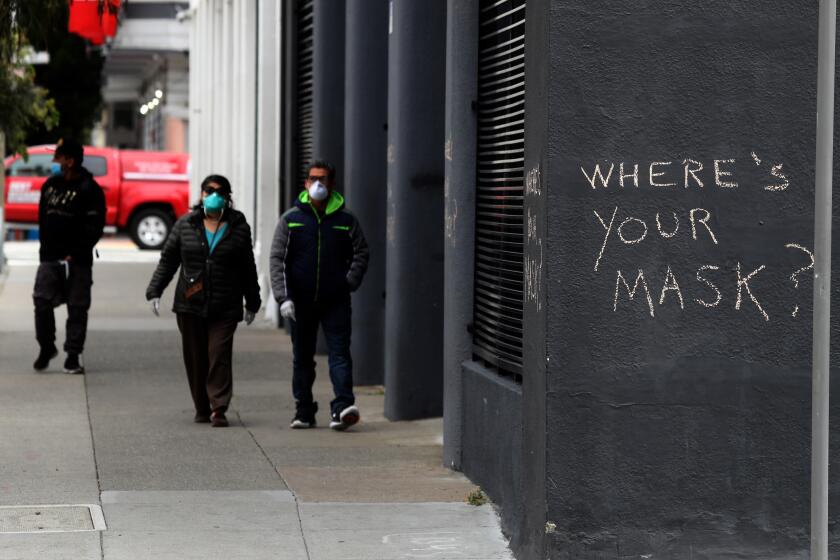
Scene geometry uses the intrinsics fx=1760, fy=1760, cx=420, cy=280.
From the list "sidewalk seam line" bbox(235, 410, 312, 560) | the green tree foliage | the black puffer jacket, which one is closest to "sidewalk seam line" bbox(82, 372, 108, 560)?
"sidewalk seam line" bbox(235, 410, 312, 560)

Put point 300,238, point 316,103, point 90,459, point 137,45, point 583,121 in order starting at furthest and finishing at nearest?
point 137,45 → point 316,103 → point 300,238 → point 90,459 → point 583,121

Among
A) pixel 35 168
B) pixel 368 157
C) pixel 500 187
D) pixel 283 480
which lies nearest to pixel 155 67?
pixel 35 168

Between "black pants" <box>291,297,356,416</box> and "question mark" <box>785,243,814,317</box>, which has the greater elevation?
"question mark" <box>785,243,814,317</box>

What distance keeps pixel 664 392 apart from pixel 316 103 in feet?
28.9

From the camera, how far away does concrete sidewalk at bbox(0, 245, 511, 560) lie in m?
7.94

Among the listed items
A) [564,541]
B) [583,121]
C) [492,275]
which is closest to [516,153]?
[492,275]

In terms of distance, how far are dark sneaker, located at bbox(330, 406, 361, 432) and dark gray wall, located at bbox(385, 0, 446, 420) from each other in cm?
51

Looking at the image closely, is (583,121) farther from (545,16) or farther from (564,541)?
(564,541)

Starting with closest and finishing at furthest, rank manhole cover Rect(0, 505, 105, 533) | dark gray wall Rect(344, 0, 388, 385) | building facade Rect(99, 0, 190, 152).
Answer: manhole cover Rect(0, 505, 105, 533)
dark gray wall Rect(344, 0, 388, 385)
building facade Rect(99, 0, 190, 152)

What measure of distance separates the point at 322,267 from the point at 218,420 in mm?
1331

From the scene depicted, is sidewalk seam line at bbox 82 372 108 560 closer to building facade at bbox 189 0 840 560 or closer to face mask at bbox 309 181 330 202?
building facade at bbox 189 0 840 560

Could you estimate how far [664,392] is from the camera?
7.30 metres

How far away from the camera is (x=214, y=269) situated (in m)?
11.5

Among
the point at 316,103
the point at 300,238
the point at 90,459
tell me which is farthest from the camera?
the point at 316,103
